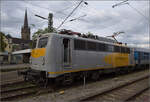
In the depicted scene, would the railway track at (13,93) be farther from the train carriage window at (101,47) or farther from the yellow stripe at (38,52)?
the train carriage window at (101,47)

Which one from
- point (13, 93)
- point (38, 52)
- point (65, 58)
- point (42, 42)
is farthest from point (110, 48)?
point (13, 93)

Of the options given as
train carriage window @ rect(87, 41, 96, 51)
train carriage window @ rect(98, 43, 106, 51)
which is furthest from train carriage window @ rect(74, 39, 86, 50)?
train carriage window @ rect(98, 43, 106, 51)

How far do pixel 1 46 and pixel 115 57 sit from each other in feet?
67.4

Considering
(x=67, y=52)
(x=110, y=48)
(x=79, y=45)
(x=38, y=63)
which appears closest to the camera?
(x=38, y=63)

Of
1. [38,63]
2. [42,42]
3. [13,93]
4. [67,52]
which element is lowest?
[13,93]

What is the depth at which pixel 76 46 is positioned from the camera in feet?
29.1

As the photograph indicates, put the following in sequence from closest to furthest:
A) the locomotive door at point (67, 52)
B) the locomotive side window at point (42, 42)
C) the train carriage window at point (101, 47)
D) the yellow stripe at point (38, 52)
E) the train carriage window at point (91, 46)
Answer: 1. the yellow stripe at point (38, 52)
2. the locomotive side window at point (42, 42)
3. the locomotive door at point (67, 52)
4. the train carriage window at point (91, 46)
5. the train carriage window at point (101, 47)

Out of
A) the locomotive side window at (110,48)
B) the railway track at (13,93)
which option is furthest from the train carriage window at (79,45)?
the railway track at (13,93)

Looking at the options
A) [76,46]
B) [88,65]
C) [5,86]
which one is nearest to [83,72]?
[88,65]

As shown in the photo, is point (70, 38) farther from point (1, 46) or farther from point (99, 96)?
point (1, 46)

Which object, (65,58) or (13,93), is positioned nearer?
(13,93)

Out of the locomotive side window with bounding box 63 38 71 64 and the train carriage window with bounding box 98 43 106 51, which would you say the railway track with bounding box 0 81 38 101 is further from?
the train carriage window with bounding box 98 43 106 51

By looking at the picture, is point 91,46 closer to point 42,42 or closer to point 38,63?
point 42,42

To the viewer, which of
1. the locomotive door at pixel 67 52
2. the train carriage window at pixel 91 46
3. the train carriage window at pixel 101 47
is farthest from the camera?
the train carriage window at pixel 101 47
